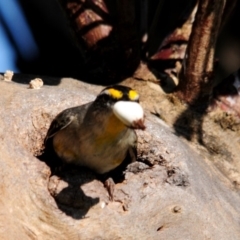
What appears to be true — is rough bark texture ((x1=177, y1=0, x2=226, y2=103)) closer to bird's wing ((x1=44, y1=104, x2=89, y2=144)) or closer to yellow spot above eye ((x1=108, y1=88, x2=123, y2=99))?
bird's wing ((x1=44, y1=104, x2=89, y2=144))

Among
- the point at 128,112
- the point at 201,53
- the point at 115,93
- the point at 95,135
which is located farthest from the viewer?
the point at 201,53

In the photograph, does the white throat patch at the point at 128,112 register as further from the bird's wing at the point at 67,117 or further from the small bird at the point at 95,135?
the bird's wing at the point at 67,117

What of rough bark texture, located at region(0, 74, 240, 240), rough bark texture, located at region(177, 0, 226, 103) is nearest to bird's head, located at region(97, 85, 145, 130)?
rough bark texture, located at region(0, 74, 240, 240)

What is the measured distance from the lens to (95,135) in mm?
3576

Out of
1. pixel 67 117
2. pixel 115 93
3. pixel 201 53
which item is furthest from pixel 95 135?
pixel 201 53

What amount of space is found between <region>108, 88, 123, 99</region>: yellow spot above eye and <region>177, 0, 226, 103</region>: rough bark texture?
937 mm

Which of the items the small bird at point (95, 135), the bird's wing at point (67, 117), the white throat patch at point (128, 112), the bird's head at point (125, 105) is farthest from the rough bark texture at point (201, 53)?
the white throat patch at point (128, 112)

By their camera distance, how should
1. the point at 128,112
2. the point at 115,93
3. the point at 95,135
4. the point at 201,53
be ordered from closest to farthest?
the point at 128,112 < the point at 115,93 < the point at 95,135 < the point at 201,53

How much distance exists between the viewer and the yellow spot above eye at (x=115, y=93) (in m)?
3.32

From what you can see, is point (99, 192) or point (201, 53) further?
point (201, 53)

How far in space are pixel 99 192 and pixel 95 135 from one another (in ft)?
0.86

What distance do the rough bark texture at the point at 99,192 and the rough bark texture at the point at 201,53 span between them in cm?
40

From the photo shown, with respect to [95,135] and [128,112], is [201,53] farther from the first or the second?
[128,112]

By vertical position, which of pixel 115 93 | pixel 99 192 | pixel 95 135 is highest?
pixel 115 93
